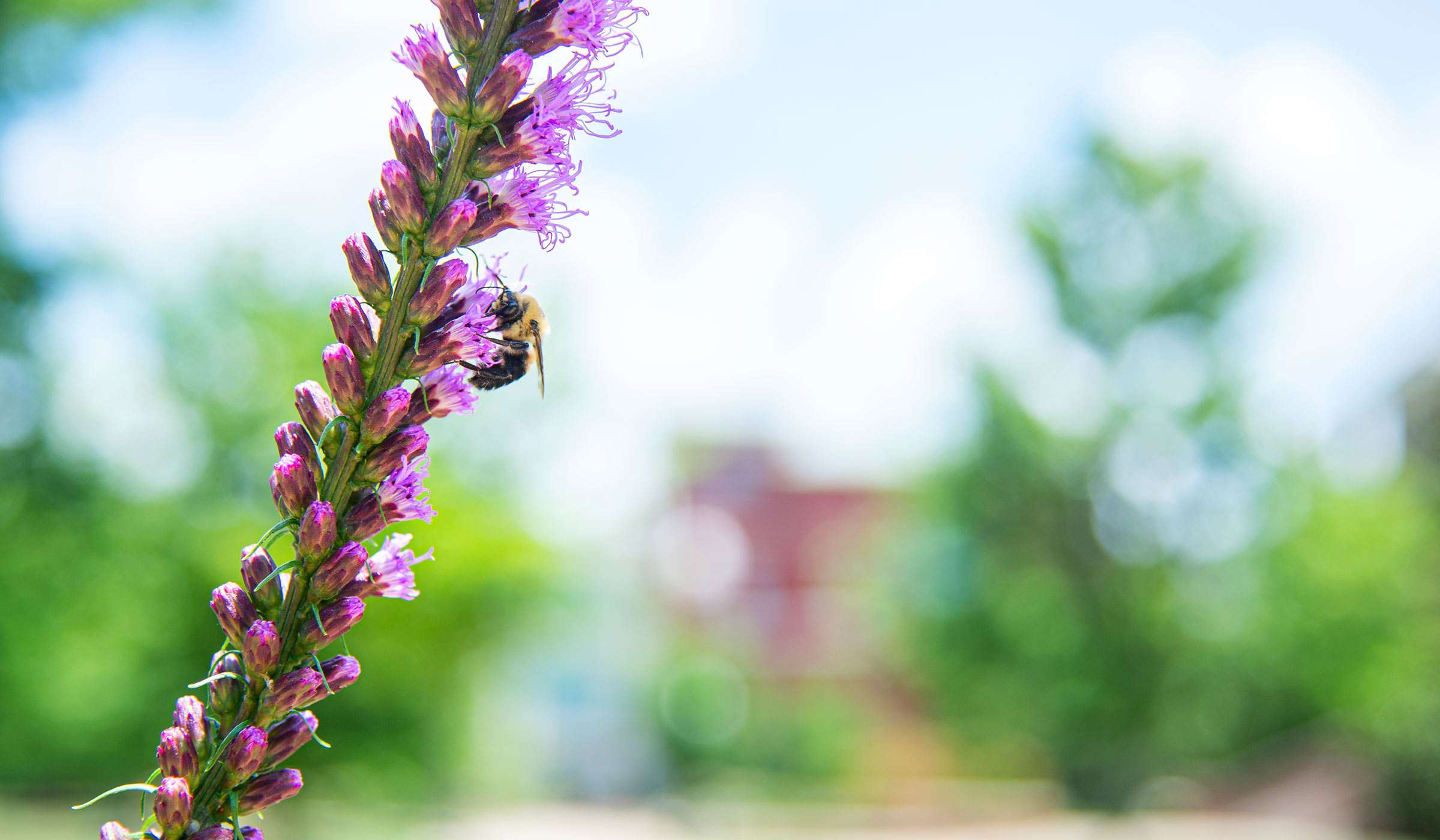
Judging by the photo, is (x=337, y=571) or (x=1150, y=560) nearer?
(x=337, y=571)

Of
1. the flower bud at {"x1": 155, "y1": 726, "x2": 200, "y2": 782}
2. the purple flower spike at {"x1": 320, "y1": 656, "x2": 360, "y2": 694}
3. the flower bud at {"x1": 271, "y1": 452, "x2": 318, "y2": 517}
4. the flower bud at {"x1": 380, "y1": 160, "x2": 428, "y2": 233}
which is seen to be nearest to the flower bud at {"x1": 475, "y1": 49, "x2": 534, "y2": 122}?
the flower bud at {"x1": 380, "y1": 160, "x2": 428, "y2": 233}

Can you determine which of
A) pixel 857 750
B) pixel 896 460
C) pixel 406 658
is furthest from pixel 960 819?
pixel 406 658

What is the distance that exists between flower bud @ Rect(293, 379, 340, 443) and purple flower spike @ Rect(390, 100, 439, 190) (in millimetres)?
355

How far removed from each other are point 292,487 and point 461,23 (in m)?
0.75

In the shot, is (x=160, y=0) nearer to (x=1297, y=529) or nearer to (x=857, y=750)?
(x=1297, y=529)

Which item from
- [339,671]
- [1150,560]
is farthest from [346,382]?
[1150,560]

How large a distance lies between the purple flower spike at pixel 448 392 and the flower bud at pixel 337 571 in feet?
0.80

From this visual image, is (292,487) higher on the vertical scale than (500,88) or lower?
lower

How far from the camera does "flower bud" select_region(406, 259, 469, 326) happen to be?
1.54m

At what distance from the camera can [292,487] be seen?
1540 mm

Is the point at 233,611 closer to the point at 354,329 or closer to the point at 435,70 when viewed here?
the point at 354,329

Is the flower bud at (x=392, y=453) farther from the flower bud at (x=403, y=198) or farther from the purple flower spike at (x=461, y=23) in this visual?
the purple flower spike at (x=461, y=23)

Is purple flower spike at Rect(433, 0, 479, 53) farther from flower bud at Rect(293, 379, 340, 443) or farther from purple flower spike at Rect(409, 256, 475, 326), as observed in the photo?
flower bud at Rect(293, 379, 340, 443)

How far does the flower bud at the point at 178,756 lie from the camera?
58.9 inches
